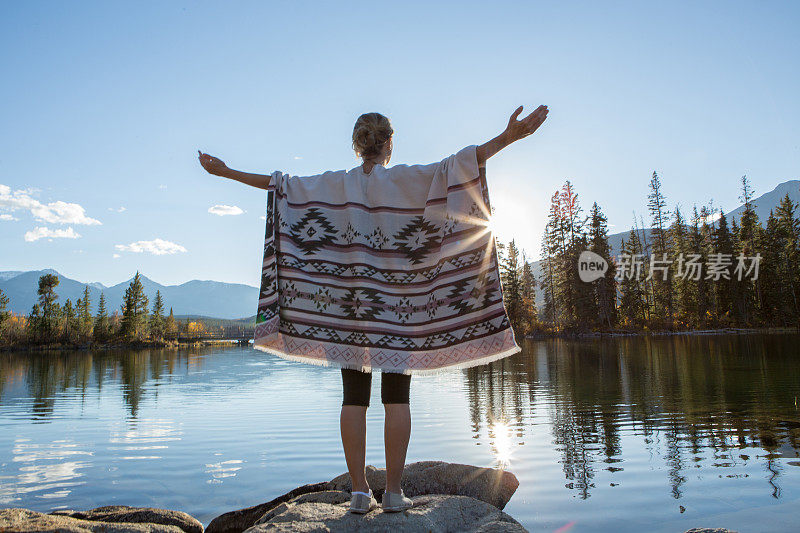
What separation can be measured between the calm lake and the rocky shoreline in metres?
0.41

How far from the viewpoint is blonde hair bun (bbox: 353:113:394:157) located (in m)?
3.02

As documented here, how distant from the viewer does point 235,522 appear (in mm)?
4023

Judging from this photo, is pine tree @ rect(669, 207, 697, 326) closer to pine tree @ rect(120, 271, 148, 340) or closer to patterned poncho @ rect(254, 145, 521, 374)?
patterned poncho @ rect(254, 145, 521, 374)

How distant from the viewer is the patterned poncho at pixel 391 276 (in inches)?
112

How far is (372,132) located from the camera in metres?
3.01

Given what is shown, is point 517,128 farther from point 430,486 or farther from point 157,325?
point 157,325

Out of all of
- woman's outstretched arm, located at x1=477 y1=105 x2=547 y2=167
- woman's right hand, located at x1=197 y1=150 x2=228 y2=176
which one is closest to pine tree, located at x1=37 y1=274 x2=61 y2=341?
woman's right hand, located at x1=197 y1=150 x2=228 y2=176

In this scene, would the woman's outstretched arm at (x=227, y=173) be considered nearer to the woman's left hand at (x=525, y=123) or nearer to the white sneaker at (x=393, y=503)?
the woman's left hand at (x=525, y=123)

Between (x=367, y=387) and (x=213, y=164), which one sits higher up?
(x=213, y=164)

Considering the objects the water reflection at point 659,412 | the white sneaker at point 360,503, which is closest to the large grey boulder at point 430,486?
the water reflection at point 659,412

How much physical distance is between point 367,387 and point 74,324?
78.2 m

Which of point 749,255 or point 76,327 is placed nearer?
point 749,255

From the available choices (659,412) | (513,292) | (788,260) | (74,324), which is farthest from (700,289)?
(74,324)

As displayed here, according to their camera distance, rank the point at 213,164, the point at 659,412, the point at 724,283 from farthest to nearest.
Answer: the point at 724,283 → the point at 659,412 → the point at 213,164
